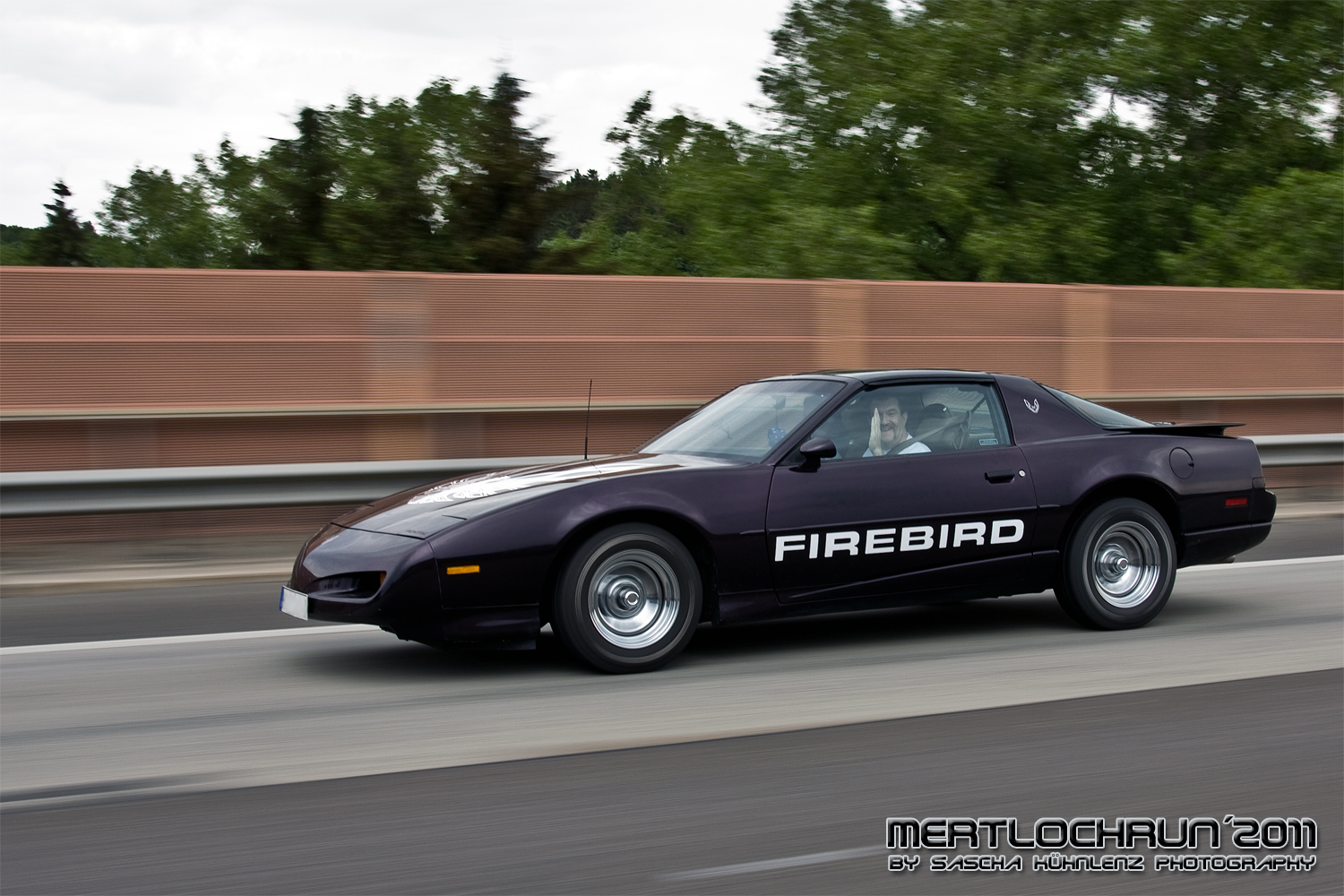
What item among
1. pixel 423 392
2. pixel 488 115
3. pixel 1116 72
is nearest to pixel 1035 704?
pixel 423 392

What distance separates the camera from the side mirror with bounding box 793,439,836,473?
6078mm

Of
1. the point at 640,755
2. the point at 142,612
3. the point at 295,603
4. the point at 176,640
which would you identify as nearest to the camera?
the point at 640,755

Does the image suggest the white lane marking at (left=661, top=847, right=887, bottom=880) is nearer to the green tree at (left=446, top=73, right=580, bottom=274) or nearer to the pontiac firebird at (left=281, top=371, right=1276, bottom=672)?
the pontiac firebird at (left=281, top=371, right=1276, bottom=672)

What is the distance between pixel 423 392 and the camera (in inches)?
399

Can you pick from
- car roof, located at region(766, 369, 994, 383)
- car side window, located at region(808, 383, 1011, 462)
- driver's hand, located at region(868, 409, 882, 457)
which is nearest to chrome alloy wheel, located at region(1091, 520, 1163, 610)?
car side window, located at region(808, 383, 1011, 462)

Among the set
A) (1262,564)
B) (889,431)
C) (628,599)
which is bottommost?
(1262,564)

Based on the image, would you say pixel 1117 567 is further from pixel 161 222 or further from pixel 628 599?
pixel 161 222

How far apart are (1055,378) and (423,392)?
5.95 meters

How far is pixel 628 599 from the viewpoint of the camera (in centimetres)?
582

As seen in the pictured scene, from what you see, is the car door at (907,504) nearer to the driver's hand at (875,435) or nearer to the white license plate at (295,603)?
the driver's hand at (875,435)

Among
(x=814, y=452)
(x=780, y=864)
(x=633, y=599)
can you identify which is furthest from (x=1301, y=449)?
(x=780, y=864)

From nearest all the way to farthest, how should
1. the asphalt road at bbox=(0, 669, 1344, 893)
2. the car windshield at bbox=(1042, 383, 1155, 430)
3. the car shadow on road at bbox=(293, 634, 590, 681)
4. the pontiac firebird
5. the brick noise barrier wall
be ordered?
the asphalt road at bbox=(0, 669, 1344, 893) → the pontiac firebird → the car shadow on road at bbox=(293, 634, 590, 681) → the car windshield at bbox=(1042, 383, 1155, 430) → the brick noise barrier wall

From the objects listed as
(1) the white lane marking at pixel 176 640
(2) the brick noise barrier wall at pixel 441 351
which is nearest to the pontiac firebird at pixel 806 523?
(1) the white lane marking at pixel 176 640

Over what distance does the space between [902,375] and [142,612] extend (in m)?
4.57
